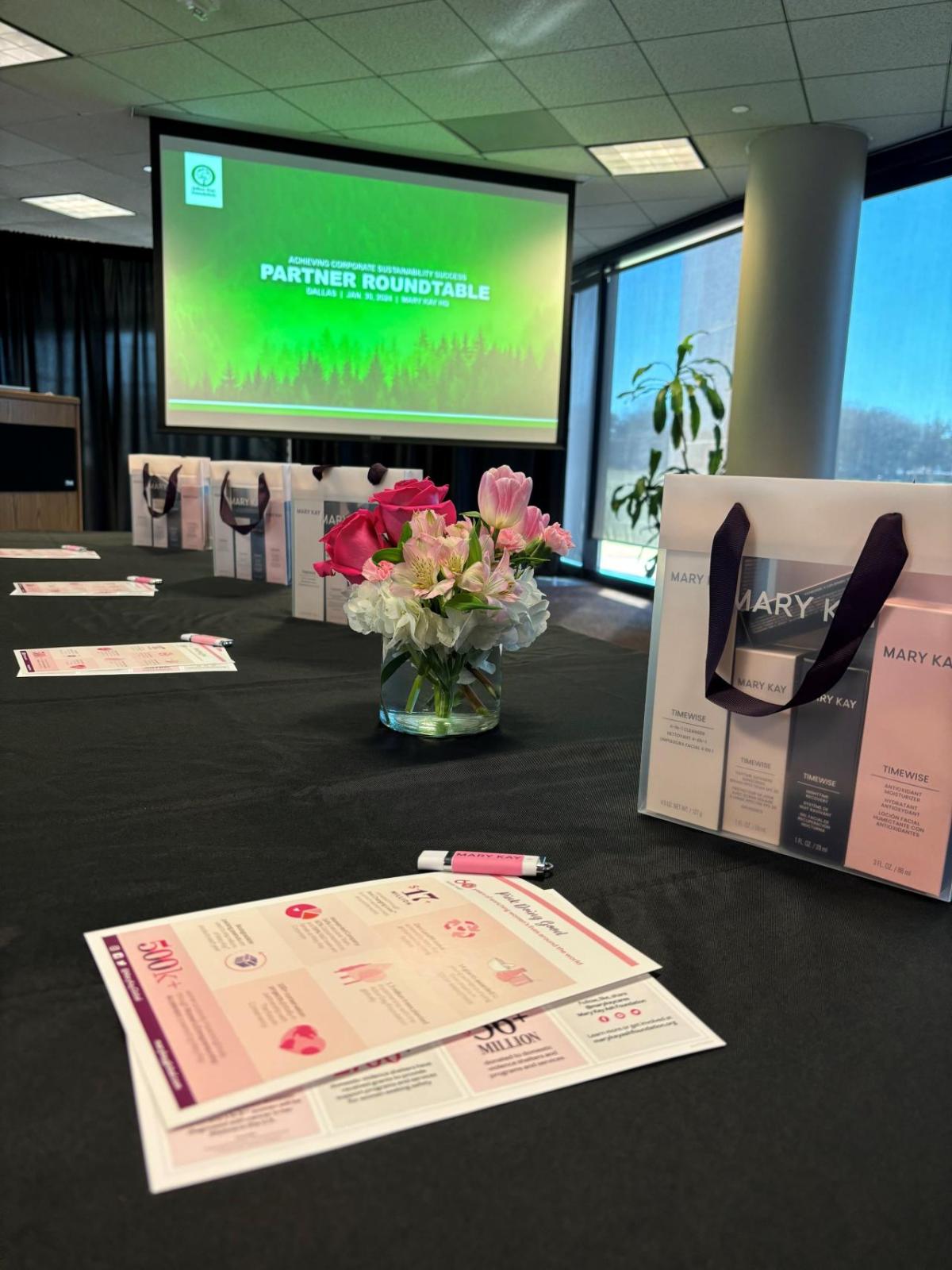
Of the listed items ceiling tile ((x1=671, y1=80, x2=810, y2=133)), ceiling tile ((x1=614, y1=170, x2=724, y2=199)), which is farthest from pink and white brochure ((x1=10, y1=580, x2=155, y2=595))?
ceiling tile ((x1=614, y1=170, x2=724, y2=199))

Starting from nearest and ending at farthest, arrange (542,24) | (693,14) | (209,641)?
(209,641)
(693,14)
(542,24)

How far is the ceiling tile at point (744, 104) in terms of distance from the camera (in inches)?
145

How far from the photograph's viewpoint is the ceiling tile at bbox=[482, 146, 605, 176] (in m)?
4.55

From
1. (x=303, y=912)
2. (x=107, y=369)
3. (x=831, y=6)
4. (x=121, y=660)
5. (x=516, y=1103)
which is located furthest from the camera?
(x=107, y=369)

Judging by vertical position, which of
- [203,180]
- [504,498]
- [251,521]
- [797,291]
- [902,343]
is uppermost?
[203,180]

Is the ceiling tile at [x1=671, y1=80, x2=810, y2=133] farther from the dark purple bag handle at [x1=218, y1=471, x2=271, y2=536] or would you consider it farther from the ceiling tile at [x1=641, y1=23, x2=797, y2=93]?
the dark purple bag handle at [x1=218, y1=471, x2=271, y2=536]

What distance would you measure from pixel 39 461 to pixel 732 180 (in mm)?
4249

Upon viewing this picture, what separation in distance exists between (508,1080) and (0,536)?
2768 millimetres

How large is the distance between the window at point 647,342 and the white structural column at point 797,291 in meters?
1.14

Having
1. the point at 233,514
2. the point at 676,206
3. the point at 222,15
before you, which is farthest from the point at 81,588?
the point at 676,206

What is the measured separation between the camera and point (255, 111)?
4.17 metres

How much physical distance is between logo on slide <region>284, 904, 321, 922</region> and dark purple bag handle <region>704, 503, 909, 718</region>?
0.30 m

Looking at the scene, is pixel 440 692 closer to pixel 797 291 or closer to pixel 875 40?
pixel 875 40

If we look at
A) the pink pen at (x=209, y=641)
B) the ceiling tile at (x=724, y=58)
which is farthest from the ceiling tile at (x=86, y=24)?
the pink pen at (x=209, y=641)
